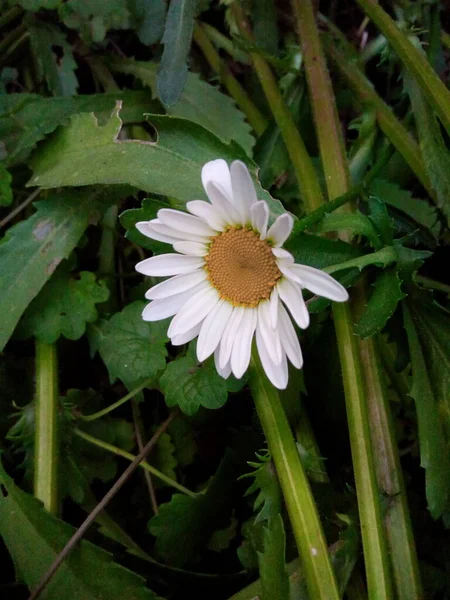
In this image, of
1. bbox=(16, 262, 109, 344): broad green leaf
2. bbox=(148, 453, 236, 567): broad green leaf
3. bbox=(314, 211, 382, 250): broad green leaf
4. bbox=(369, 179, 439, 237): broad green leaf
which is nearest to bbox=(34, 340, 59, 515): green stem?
bbox=(16, 262, 109, 344): broad green leaf

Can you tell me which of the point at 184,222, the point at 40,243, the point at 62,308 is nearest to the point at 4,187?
the point at 40,243

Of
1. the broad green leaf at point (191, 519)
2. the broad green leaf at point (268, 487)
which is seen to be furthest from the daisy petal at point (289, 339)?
the broad green leaf at point (191, 519)

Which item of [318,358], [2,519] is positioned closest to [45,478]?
[2,519]

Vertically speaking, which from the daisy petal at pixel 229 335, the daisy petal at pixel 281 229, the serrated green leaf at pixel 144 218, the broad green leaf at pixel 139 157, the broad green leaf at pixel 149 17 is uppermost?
the broad green leaf at pixel 149 17

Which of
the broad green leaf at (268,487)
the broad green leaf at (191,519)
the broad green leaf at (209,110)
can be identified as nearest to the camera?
the broad green leaf at (268,487)

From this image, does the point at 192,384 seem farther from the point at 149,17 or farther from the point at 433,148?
the point at 149,17

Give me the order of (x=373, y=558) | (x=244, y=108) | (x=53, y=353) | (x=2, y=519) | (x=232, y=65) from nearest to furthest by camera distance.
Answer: (x=373, y=558)
(x=2, y=519)
(x=53, y=353)
(x=244, y=108)
(x=232, y=65)

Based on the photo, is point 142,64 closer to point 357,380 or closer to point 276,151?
point 276,151

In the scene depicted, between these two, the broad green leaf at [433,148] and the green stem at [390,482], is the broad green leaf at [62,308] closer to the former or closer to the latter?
the green stem at [390,482]
